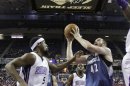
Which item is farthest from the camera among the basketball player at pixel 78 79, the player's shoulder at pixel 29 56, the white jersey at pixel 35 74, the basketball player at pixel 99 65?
the basketball player at pixel 78 79

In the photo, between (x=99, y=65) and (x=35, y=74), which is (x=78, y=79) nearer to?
(x=99, y=65)

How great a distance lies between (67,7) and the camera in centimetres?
839

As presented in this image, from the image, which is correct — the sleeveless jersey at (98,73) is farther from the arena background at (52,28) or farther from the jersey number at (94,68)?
the arena background at (52,28)

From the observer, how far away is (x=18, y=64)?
3.89 metres

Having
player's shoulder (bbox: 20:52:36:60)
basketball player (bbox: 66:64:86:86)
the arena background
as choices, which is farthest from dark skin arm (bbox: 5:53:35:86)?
the arena background

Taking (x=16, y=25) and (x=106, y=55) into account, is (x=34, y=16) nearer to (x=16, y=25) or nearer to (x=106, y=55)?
(x=16, y=25)

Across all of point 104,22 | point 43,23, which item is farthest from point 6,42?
point 104,22

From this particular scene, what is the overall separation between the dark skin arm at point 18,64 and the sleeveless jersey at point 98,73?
53.7 inches

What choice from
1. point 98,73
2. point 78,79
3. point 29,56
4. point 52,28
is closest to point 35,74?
point 29,56

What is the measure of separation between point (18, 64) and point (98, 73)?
5.25 ft

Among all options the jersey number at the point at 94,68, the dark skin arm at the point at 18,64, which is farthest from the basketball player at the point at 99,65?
the dark skin arm at the point at 18,64

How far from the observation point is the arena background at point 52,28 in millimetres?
21750

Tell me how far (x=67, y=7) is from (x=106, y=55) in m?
3.59

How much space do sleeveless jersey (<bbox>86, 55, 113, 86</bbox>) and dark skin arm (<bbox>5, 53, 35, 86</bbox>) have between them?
136cm
